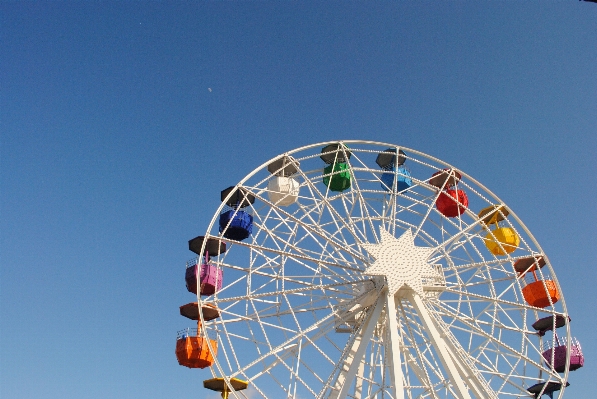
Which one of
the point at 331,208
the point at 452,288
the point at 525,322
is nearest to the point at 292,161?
the point at 331,208

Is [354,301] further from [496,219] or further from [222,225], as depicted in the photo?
[496,219]

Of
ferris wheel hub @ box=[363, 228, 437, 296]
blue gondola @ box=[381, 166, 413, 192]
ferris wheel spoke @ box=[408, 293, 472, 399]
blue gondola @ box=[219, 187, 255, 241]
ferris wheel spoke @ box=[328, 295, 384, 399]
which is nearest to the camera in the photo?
ferris wheel spoke @ box=[408, 293, 472, 399]

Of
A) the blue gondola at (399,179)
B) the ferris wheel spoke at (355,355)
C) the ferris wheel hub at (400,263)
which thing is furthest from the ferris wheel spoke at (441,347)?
the blue gondola at (399,179)

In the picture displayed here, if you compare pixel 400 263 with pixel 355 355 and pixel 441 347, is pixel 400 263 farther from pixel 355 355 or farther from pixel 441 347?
pixel 355 355

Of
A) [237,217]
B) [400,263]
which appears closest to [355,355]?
[400,263]

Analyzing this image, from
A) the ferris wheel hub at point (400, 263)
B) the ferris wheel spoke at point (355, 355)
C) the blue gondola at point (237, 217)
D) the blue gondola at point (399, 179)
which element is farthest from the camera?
the blue gondola at point (399, 179)

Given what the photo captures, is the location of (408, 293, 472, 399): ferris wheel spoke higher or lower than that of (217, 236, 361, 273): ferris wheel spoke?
lower

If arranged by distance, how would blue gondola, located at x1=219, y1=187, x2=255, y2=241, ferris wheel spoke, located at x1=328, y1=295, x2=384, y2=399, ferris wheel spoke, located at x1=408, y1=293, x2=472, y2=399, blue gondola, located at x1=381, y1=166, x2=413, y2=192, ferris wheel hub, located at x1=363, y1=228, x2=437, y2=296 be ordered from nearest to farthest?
ferris wheel spoke, located at x1=408, y1=293, x2=472, y2=399
ferris wheel spoke, located at x1=328, y1=295, x2=384, y2=399
ferris wheel hub, located at x1=363, y1=228, x2=437, y2=296
blue gondola, located at x1=219, y1=187, x2=255, y2=241
blue gondola, located at x1=381, y1=166, x2=413, y2=192

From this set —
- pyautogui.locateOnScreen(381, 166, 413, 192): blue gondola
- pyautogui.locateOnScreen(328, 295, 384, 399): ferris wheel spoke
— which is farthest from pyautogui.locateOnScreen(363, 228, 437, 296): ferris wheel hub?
pyautogui.locateOnScreen(381, 166, 413, 192): blue gondola

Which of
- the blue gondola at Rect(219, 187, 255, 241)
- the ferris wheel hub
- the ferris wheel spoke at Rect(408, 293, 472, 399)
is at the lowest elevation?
the ferris wheel spoke at Rect(408, 293, 472, 399)

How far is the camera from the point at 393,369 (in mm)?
12898

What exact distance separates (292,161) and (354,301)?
470 centimetres

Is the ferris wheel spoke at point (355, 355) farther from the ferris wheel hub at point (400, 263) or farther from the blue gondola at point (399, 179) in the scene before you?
the blue gondola at point (399, 179)

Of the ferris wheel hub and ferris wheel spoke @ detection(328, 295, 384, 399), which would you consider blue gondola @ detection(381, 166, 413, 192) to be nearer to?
the ferris wheel hub
